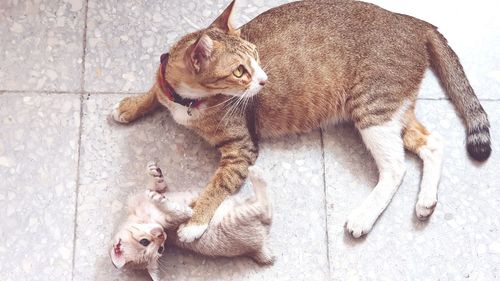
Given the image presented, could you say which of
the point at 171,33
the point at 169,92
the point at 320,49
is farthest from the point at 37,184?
the point at 320,49

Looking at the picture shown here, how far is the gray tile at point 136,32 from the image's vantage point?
255 cm

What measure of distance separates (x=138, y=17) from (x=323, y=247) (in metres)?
1.10

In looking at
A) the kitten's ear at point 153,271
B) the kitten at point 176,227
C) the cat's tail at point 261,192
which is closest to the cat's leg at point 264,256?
the kitten at point 176,227

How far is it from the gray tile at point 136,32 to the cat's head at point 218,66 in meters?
0.41

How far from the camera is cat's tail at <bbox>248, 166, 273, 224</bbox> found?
2211 millimetres

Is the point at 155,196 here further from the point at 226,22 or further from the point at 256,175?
the point at 226,22

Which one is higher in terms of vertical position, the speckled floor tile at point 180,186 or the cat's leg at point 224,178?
the cat's leg at point 224,178

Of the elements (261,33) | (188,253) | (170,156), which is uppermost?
(261,33)

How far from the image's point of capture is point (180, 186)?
2438 millimetres

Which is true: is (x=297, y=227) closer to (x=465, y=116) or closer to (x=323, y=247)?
(x=323, y=247)

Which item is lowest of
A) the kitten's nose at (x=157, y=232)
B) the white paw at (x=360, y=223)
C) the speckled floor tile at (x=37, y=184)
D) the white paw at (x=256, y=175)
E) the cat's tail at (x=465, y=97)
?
the speckled floor tile at (x=37, y=184)

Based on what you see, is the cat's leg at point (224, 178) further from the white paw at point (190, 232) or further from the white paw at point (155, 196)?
the white paw at point (155, 196)

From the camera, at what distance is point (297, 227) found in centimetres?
241

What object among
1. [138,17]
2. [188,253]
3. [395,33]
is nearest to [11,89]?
[138,17]
